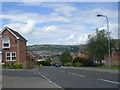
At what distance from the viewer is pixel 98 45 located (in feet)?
210

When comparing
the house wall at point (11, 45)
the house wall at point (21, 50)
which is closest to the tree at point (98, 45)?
the house wall at point (21, 50)

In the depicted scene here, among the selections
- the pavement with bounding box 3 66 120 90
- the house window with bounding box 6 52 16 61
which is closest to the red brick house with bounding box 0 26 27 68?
the house window with bounding box 6 52 16 61

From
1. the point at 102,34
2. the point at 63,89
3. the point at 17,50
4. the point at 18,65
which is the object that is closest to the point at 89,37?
the point at 102,34

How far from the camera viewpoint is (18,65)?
47156mm

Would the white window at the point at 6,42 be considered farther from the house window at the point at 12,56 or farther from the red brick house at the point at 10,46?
the house window at the point at 12,56

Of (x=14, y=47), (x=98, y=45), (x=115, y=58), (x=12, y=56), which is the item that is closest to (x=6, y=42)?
(x=14, y=47)

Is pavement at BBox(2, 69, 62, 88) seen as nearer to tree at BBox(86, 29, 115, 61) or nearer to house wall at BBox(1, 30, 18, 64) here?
house wall at BBox(1, 30, 18, 64)

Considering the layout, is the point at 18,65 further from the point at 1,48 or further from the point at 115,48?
the point at 115,48

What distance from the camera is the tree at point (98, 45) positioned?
211 feet

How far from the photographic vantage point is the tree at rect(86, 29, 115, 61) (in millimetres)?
64375

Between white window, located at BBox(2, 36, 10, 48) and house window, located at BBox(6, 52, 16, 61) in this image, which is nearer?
house window, located at BBox(6, 52, 16, 61)

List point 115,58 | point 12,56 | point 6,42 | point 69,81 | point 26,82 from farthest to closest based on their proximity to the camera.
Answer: point 115,58, point 6,42, point 12,56, point 69,81, point 26,82

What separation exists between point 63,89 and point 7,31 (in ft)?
148

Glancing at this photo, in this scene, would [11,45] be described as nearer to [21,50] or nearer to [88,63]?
[21,50]
